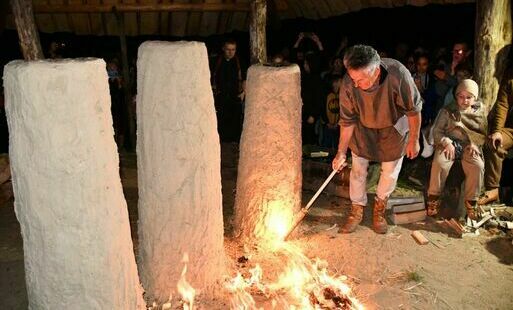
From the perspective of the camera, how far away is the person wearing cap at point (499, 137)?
5188 millimetres

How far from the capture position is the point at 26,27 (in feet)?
19.1

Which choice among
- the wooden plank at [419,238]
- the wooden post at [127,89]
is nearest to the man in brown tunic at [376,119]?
the wooden plank at [419,238]

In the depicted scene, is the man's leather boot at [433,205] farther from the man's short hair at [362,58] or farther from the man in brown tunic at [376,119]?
the man's short hair at [362,58]

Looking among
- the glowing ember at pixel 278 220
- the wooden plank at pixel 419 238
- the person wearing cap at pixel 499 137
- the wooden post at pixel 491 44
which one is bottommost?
the wooden plank at pixel 419 238

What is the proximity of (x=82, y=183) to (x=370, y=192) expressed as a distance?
4.20 meters

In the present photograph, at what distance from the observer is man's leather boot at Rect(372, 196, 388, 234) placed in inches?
191

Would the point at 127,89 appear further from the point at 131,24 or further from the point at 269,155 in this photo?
the point at 269,155

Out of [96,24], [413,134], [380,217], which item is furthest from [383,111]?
[96,24]

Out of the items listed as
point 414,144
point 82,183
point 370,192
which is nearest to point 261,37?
point 370,192

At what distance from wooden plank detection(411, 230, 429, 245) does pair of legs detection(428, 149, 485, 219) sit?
0.60 m

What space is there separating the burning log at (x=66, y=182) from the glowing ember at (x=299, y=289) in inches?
49.6

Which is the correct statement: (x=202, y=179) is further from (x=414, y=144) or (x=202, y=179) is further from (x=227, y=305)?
(x=414, y=144)

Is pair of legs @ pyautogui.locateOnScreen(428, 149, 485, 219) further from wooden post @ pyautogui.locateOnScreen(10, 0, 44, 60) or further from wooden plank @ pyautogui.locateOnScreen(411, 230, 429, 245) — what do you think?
wooden post @ pyautogui.locateOnScreen(10, 0, 44, 60)

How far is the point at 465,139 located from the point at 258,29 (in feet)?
10.3
